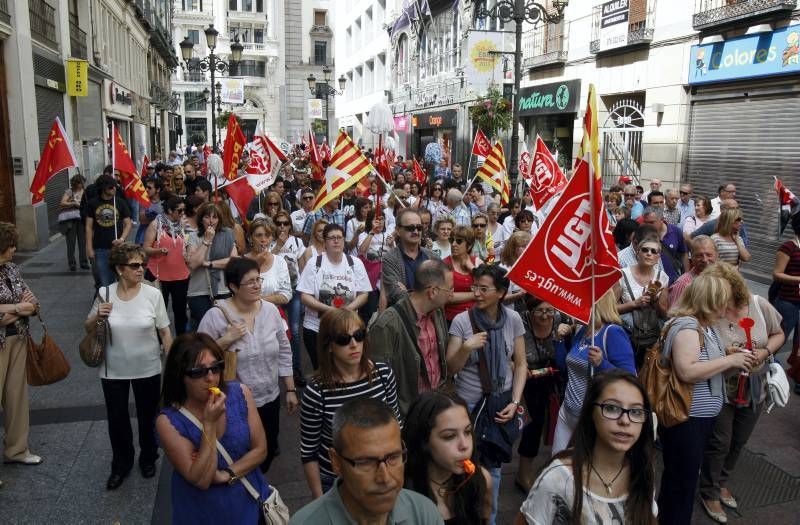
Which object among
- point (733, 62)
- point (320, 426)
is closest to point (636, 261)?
point (320, 426)

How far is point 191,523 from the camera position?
117 inches

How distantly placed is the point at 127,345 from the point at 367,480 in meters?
3.04

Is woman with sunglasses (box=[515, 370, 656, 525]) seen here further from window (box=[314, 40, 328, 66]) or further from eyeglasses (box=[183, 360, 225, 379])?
window (box=[314, 40, 328, 66])

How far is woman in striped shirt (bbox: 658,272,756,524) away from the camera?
3.80 m

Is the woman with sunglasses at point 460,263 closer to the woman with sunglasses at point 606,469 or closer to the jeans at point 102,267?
the woman with sunglasses at point 606,469

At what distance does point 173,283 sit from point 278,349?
346 centimetres

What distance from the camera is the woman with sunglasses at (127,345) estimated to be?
15.0 feet

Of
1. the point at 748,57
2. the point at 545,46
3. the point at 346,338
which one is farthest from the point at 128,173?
the point at 545,46

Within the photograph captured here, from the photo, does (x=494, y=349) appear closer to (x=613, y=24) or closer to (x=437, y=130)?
(x=613, y=24)

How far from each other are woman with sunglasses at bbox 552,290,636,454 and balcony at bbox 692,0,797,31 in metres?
10.6

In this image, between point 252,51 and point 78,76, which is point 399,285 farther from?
point 252,51

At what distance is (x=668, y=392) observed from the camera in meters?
3.83

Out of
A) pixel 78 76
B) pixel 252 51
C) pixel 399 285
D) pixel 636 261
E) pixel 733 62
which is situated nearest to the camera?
pixel 399 285

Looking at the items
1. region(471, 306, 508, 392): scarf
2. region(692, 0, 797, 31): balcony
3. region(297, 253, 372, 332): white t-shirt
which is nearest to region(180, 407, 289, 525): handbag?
region(471, 306, 508, 392): scarf
